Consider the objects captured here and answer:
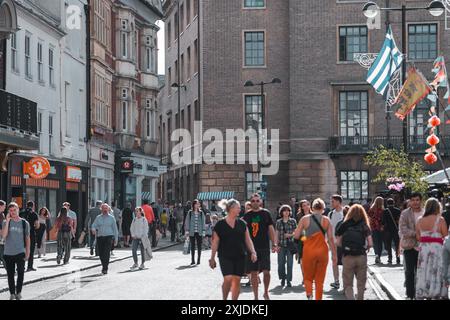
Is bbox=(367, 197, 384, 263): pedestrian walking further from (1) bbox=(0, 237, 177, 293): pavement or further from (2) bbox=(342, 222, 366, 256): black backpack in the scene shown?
(2) bbox=(342, 222, 366, 256): black backpack

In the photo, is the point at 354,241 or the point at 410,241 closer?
the point at 354,241

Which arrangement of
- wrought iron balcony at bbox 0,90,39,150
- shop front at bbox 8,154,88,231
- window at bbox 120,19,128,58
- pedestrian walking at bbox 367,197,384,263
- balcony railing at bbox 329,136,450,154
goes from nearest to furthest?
pedestrian walking at bbox 367,197,384,263 < wrought iron balcony at bbox 0,90,39,150 < shop front at bbox 8,154,88,231 < window at bbox 120,19,128,58 < balcony railing at bbox 329,136,450,154

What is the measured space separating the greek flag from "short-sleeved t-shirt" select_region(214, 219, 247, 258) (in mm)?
19555

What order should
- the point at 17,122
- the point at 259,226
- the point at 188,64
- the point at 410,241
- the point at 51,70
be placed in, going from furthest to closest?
the point at 188,64 → the point at 51,70 → the point at 17,122 → the point at 259,226 → the point at 410,241

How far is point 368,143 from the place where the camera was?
60781mm

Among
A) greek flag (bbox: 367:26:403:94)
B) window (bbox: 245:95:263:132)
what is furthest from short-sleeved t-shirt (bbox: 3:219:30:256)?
window (bbox: 245:95:263:132)

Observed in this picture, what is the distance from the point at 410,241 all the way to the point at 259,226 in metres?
2.78

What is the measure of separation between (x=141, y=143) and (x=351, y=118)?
10.9m

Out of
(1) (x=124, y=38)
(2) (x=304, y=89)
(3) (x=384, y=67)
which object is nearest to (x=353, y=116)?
(2) (x=304, y=89)

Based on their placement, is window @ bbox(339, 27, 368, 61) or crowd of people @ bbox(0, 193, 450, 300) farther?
window @ bbox(339, 27, 368, 61)

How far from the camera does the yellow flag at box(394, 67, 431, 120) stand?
31.3 m

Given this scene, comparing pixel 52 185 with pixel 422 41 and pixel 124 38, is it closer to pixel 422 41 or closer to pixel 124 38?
pixel 124 38

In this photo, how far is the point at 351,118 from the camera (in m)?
61.5
